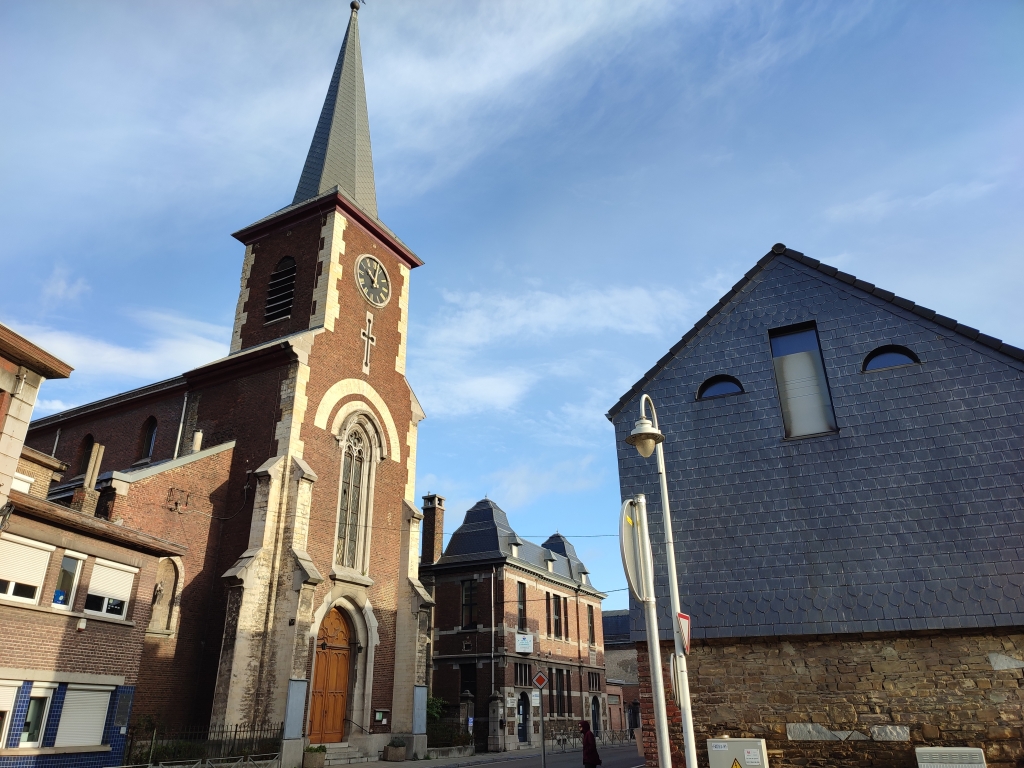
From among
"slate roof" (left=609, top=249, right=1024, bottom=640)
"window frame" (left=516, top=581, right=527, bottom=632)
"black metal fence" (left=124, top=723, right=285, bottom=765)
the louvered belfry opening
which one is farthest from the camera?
"window frame" (left=516, top=581, right=527, bottom=632)

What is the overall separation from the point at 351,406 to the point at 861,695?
16.9 meters

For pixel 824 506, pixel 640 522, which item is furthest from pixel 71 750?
pixel 824 506

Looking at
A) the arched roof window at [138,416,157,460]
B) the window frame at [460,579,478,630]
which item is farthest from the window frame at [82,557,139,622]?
the window frame at [460,579,478,630]

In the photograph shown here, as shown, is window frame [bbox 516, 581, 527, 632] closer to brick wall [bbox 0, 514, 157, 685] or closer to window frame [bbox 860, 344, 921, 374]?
brick wall [bbox 0, 514, 157, 685]

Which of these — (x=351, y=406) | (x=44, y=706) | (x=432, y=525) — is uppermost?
(x=351, y=406)

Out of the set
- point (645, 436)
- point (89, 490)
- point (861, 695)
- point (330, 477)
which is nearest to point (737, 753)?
point (861, 695)

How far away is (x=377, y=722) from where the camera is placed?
20.8 m

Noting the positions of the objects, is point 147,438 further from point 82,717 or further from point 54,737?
point 54,737

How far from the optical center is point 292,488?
63.5ft

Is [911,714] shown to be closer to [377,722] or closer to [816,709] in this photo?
[816,709]

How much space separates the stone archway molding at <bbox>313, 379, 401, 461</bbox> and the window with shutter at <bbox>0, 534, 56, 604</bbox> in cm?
925

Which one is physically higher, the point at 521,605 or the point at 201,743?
the point at 521,605

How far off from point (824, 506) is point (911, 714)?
10.6ft

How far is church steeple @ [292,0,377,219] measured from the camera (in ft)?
91.6
